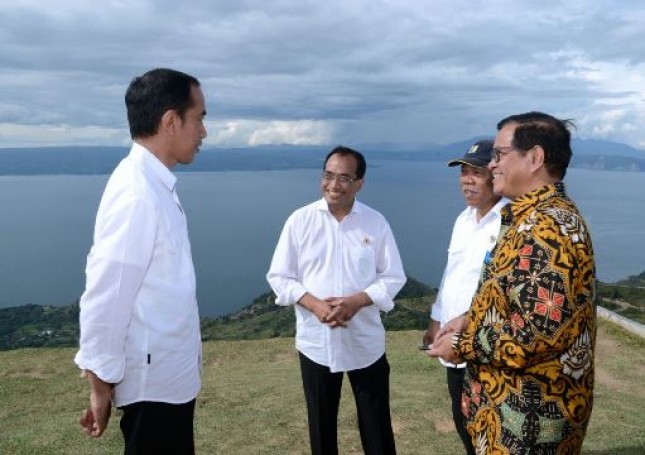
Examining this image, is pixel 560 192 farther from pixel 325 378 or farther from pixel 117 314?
pixel 325 378

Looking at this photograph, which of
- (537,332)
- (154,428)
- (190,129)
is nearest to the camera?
(537,332)

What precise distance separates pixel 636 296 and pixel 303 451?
27.9 metres

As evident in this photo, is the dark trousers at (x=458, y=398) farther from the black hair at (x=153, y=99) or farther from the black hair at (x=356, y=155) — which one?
the black hair at (x=153, y=99)

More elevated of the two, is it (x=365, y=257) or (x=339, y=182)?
(x=339, y=182)

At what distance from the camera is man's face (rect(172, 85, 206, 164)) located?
301 centimetres

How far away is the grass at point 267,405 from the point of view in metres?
5.93

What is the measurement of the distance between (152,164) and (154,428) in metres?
1.34

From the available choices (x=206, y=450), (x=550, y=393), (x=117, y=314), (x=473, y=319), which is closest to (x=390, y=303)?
(x=473, y=319)

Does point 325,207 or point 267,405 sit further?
point 267,405

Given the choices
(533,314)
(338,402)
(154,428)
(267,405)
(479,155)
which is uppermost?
(479,155)

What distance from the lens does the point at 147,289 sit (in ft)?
9.11

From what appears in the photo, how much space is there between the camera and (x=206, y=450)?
227 inches

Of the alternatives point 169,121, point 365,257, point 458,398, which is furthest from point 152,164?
point 458,398

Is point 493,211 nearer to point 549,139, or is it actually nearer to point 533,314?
point 549,139
